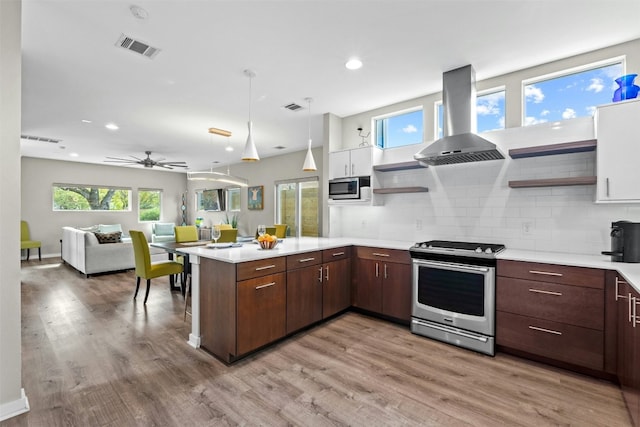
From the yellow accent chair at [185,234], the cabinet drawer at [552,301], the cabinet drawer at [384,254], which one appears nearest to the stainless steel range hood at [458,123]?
the cabinet drawer at [384,254]

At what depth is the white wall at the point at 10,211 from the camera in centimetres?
181

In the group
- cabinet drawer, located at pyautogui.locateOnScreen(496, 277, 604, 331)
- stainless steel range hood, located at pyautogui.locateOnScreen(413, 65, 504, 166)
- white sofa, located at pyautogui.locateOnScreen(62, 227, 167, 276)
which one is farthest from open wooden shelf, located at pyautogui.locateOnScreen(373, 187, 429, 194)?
white sofa, located at pyautogui.locateOnScreen(62, 227, 167, 276)

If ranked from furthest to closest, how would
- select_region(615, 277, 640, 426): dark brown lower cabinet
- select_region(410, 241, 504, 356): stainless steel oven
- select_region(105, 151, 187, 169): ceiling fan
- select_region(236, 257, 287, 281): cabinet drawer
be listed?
select_region(105, 151, 187, 169): ceiling fan
select_region(410, 241, 504, 356): stainless steel oven
select_region(236, 257, 287, 281): cabinet drawer
select_region(615, 277, 640, 426): dark brown lower cabinet

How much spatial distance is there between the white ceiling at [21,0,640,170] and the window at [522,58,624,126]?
214 millimetres

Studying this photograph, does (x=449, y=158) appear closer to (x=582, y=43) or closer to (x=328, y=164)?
(x=582, y=43)

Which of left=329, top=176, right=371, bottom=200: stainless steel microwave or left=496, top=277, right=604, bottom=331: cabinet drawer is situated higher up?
left=329, top=176, right=371, bottom=200: stainless steel microwave

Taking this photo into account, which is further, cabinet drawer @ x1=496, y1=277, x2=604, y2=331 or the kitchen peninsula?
the kitchen peninsula

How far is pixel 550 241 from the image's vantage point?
9.53ft

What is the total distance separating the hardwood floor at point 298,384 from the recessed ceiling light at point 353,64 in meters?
2.80

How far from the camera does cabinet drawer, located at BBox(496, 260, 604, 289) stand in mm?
2244

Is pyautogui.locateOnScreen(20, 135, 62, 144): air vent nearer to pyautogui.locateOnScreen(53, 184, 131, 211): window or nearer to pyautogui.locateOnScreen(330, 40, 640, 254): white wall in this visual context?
pyautogui.locateOnScreen(53, 184, 131, 211): window

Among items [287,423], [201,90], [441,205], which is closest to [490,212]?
[441,205]

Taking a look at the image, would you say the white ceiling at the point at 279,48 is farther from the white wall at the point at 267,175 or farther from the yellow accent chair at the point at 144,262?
the white wall at the point at 267,175

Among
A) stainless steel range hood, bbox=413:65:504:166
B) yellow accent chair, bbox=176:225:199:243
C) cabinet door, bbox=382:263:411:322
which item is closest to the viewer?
stainless steel range hood, bbox=413:65:504:166
